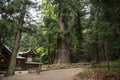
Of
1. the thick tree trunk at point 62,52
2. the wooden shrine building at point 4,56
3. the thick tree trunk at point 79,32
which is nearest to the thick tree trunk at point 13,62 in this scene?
the thick tree trunk at point 62,52

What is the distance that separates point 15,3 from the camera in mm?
18125

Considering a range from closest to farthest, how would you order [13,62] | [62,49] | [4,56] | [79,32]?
[13,62] < [62,49] < [4,56] < [79,32]

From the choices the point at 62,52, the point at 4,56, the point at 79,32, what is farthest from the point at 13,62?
the point at 79,32

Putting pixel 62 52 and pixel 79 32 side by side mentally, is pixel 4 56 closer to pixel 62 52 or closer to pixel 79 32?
pixel 62 52

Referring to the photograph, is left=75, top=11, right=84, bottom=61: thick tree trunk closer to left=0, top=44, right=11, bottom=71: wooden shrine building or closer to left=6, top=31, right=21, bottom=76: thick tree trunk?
left=0, top=44, right=11, bottom=71: wooden shrine building

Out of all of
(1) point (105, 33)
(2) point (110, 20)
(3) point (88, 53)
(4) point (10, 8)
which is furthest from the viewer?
(3) point (88, 53)

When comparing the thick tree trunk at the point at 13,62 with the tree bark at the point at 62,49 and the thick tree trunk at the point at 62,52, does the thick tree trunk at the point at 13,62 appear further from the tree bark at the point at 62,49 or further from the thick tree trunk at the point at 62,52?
the thick tree trunk at the point at 62,52

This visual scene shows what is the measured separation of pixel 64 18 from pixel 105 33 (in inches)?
707

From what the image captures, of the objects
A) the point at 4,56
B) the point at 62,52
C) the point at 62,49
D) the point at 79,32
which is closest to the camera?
the point at 62,52

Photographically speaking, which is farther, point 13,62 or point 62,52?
point 62,52

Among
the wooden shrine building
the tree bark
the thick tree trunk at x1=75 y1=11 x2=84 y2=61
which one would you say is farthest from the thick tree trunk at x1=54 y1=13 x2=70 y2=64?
the wooden shrine building

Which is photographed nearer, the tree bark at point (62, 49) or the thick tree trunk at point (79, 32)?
the tree bark at point (62, 49)

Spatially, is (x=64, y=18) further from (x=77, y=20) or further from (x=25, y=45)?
(x=25, y=45)

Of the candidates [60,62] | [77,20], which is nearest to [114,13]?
[60,62]
